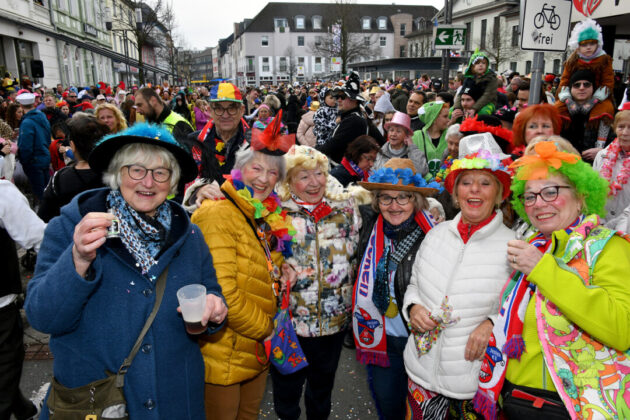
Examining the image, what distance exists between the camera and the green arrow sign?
9.18 m

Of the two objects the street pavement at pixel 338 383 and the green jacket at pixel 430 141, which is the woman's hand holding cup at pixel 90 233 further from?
the green jacket at pixel 430 141

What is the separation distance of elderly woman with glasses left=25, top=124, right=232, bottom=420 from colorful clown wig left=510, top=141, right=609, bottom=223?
5.54 feet

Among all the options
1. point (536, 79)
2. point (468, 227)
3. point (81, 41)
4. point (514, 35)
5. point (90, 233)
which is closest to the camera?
point (90, 233)

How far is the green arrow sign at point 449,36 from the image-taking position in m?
9.18

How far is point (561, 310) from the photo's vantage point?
1.77 m

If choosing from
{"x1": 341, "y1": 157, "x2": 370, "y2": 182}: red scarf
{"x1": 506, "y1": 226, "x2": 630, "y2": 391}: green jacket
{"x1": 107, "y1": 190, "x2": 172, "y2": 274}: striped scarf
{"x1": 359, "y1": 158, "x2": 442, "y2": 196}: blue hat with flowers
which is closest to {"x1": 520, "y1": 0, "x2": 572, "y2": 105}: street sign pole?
{"x1": 341, "y1": 157, "x2": 370, "y2": 182}: red scarf

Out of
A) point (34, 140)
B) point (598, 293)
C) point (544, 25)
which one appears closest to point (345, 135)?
point (544, 25)

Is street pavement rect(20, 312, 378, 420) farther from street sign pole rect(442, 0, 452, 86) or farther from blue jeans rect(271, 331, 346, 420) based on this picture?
street sign pole rect(442, 0, 452, 86)

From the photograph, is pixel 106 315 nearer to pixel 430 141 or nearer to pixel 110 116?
pixel 110 116

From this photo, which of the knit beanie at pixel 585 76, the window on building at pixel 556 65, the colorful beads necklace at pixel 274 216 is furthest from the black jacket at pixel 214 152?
the window on building at pixel 556 65

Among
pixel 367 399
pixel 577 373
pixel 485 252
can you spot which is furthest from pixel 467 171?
pixel 367 399

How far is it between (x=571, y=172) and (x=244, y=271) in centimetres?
175

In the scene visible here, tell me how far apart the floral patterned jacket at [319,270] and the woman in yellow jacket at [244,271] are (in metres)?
0.16

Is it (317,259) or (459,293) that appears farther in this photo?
(317,259)
